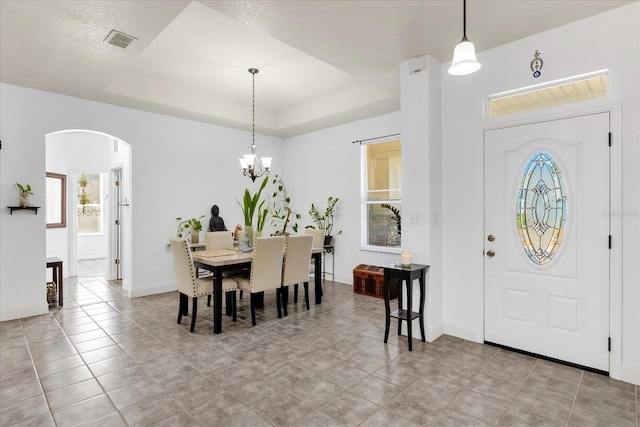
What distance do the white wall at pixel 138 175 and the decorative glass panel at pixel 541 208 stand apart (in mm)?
4700

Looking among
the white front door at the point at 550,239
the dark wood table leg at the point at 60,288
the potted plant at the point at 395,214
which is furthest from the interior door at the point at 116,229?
the white front door at the point at 550,239

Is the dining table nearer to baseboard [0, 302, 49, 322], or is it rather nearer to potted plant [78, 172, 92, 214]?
baseboard [0, 302, 49, 322]

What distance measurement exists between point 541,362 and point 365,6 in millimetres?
3211

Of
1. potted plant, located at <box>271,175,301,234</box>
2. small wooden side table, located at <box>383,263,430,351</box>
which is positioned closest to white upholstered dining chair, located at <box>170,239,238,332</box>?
small wooden side table, located at <box>383,263,430,351</box>

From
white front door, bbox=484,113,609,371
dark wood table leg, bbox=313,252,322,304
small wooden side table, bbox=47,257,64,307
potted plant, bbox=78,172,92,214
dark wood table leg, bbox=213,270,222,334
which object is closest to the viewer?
white front door, bbox=484,113,609,371

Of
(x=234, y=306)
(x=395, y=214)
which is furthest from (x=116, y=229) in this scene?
(x=395, y=214)

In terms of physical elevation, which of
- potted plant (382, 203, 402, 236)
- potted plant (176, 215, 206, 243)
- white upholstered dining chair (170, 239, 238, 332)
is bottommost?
white upholstered dining chair (170, 239, 238, 332)

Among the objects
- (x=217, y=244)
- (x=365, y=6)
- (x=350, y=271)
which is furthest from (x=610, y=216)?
(x=217, y=244)

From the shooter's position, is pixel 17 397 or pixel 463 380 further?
pixel 463 380

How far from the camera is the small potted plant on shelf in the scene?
4031mm

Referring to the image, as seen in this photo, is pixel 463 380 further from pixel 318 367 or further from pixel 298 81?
pixel 298 81

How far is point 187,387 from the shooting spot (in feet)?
7.93

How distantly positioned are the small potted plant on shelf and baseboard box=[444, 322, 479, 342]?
199 inches

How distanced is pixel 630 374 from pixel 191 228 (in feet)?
18.2
